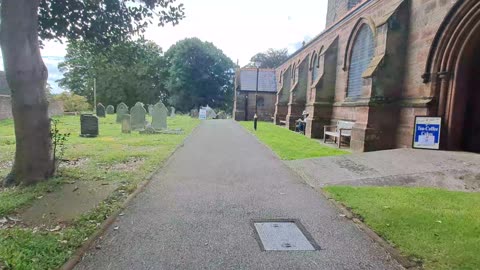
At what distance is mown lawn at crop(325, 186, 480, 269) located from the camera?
3719mm

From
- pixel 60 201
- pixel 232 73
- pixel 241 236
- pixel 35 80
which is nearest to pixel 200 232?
pixel 241 236

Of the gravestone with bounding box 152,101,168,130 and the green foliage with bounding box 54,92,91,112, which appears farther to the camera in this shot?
the green foliage with bounding box 54,92,91,112

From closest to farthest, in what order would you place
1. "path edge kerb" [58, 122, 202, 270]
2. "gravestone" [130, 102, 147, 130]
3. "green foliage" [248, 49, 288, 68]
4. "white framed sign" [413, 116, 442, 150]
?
"path edge kerb" [58, 122, 202, 270]
"white framed sign" [413, 116, 442, 150]
"gravestone" [130, 102, 147, 130]
"green foliage" [248, 49, 288, 68]

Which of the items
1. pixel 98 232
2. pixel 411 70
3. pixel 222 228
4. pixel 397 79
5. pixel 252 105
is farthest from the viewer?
pixel 252 105

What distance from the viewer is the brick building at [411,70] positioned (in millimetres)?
9867

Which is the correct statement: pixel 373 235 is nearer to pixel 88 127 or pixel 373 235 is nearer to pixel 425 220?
pixel 425 220

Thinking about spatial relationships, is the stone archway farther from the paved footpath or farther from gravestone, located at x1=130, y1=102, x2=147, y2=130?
gravestone, located at x1=130, y1=102, x2=147, y2=130

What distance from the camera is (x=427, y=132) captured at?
10.2 meters

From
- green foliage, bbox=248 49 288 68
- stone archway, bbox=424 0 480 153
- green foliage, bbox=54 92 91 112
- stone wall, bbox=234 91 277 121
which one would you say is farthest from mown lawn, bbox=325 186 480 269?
green foliage, bbox=248 49 288 68

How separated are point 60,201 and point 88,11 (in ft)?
16.9

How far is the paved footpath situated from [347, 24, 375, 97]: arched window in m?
8.91

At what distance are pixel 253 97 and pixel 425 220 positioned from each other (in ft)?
125

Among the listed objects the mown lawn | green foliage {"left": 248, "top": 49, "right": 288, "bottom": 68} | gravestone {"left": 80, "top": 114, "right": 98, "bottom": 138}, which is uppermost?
green foliage {"left": 248, "top": 49, "right": 288, "bottom": 68}

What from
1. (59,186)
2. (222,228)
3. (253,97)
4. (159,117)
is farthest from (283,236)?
(253,97)
